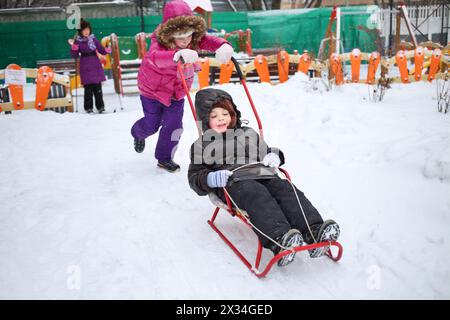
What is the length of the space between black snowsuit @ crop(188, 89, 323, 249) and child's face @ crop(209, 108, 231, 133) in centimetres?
5

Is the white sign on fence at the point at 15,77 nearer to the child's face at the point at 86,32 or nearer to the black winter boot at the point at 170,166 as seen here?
the child's face at the point at 86,32

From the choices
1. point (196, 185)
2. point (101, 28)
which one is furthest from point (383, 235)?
point (101, 28)

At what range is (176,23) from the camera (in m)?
3.75

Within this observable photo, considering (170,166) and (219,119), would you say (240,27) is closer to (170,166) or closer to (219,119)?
(170,166)

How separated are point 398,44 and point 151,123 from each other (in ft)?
33.3

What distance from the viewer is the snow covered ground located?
2.41 m

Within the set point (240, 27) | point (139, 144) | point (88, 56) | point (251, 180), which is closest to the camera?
point (251, 180)

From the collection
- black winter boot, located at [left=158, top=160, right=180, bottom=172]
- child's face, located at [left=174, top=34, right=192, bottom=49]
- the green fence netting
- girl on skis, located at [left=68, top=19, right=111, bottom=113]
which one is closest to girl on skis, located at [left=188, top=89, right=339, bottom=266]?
child's face, located at [left=174, top=34, right=192, bottom=49]

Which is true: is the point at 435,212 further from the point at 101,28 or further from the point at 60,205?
the point at 101,28

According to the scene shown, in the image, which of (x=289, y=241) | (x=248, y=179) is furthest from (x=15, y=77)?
(x=289, y=241)

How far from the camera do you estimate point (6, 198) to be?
3.79 m

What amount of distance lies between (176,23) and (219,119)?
1166mm

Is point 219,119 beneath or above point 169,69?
beneath
